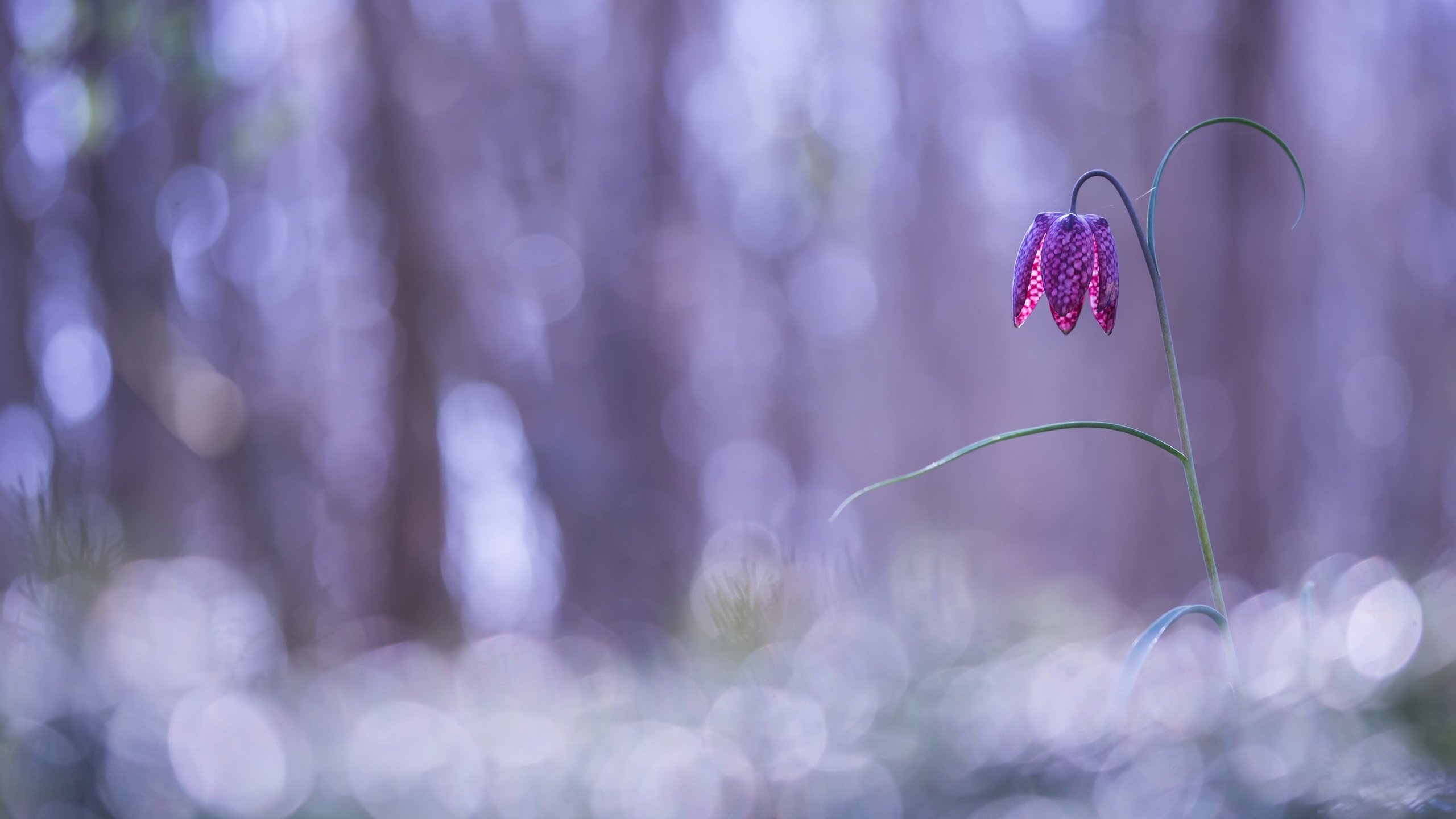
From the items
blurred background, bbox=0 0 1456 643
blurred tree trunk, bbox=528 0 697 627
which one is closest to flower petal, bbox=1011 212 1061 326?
blurred background, bbox=0 0 1456 643

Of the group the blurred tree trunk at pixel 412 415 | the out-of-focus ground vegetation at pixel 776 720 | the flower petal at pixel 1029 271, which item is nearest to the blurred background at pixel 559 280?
the blurred tree trunk at pixel 412 415

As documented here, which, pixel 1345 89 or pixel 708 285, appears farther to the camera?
pixel 708 285

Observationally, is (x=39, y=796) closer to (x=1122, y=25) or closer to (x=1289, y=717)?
(x=1289, y=717)

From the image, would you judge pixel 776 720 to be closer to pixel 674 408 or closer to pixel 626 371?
pixel 626 371

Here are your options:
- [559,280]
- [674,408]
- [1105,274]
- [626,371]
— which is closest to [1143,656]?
[1105,274]

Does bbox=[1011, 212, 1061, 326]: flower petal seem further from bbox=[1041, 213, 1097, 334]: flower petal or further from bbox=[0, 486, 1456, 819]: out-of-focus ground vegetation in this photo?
bbox=[0, 486, 1456, 819]: out-of-focus ground vegetation

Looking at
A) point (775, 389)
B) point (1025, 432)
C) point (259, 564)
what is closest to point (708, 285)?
point (775, 389)
